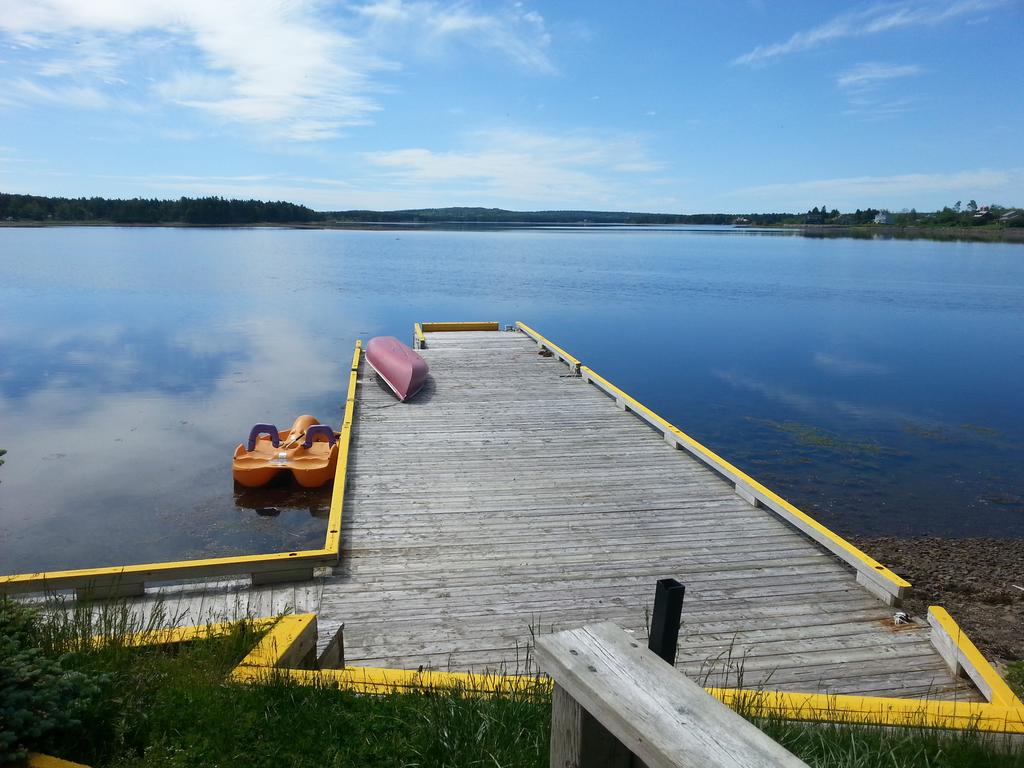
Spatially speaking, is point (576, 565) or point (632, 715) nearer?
point (632, 715)

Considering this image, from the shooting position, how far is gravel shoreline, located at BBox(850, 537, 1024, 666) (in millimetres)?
6435

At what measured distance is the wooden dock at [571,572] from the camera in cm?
424

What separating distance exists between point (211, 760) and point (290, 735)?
285 mm

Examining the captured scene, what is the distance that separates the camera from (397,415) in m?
9.55

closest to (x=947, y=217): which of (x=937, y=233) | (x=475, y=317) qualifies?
(x=937, y=233)

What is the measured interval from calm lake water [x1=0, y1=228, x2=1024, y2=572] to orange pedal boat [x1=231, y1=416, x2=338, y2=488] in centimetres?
29

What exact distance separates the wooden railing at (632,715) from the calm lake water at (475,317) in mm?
7923

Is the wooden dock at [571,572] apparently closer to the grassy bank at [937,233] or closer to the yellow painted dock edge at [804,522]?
the yellow painted dock edge at [804,522]

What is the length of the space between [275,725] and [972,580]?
789 cm

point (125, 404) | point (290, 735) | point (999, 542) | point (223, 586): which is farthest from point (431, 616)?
point (125, 404)

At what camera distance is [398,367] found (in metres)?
10.8

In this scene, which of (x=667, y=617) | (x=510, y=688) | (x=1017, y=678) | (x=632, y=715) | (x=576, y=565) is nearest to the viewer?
(x=632, y=715)

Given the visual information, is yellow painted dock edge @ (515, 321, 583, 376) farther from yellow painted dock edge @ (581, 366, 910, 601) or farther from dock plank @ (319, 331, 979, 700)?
dock plank @ (319, 331, 979, 700)

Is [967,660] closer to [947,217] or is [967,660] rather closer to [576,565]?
[576,565]
